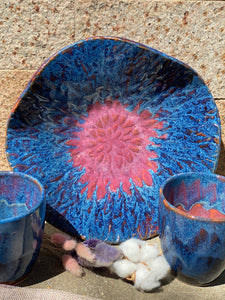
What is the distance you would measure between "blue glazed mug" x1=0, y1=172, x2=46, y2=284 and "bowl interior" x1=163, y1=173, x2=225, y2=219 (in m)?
0.47

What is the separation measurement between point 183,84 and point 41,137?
57 cm

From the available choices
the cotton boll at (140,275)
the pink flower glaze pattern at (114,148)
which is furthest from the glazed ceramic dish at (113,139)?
the cotton boll at (140,275)

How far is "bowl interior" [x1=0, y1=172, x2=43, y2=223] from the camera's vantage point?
3.87 feet

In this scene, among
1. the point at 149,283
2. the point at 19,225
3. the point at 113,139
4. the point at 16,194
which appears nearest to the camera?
the point at 19,225

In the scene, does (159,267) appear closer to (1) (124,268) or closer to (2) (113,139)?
(1) (124,268)

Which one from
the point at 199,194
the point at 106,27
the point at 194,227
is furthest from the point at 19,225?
the point at 106,27

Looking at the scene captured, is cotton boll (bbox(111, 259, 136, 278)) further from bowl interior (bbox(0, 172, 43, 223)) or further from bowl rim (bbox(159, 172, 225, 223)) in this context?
bowl interior (bbox(0, 172, 43, 223))

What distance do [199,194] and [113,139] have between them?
40cm

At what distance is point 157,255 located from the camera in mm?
1151

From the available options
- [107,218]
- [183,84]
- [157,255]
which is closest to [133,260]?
[157,255]

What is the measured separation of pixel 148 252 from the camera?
1.14 metres

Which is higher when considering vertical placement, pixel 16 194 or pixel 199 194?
pixel 199 194

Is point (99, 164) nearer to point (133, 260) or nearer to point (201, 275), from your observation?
point (133, 260)

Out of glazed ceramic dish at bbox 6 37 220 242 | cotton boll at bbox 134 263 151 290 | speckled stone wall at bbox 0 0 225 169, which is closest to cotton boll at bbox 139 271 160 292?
cotton boll at bbox 134 263 151 290
